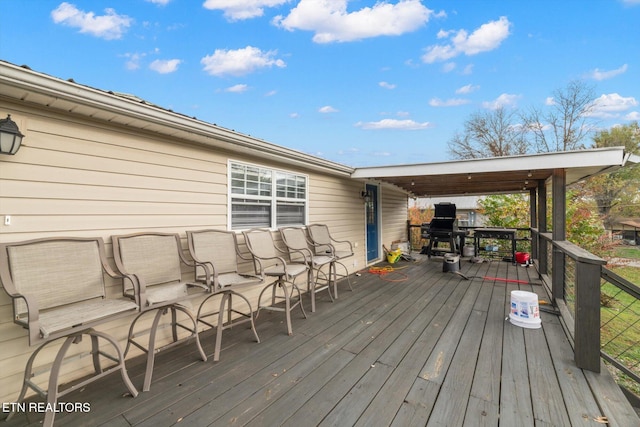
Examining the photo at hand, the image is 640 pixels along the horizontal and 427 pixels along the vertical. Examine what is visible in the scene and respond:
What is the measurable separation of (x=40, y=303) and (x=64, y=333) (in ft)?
1.46

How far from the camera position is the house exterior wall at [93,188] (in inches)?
77.8

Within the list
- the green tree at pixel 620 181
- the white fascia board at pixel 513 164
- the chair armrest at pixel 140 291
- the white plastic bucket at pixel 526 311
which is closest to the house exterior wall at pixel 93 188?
the chair armrest at pixel 140 291

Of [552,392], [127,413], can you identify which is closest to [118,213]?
[127,413]

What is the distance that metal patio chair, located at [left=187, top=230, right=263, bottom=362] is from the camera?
2.66 meters

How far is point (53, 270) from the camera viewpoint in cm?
199

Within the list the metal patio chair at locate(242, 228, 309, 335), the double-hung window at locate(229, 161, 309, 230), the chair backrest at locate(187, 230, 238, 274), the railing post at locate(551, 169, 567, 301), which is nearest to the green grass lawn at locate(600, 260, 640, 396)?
the railing post at locate(551, 169, 567, 301)

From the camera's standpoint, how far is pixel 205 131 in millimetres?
2826

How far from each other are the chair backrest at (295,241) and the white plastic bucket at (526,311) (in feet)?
8.60

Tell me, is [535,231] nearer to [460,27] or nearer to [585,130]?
[460,27]

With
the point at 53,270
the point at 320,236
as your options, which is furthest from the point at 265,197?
the point at 53,270

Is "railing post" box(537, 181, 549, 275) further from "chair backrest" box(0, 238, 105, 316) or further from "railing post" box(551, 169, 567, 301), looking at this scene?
"chair backrest" box(0, 238, 105, 316)

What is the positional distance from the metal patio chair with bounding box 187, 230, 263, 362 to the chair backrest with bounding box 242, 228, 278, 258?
18 centimetres

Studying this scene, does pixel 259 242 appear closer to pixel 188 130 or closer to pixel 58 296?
pixel 188 130

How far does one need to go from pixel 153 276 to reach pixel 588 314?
3.72 meters
